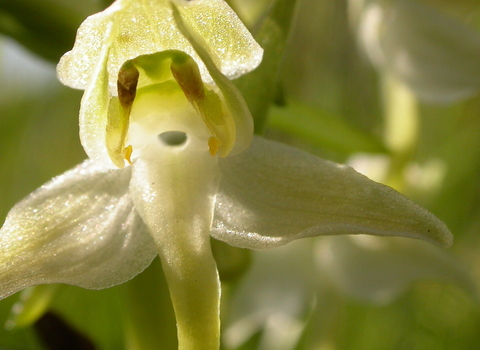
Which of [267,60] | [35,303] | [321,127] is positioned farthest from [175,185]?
[321,127]

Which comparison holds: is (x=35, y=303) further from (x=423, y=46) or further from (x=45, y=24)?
(x=423, y=46)

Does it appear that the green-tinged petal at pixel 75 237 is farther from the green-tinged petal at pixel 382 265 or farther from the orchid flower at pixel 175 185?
the green-tinged petal at pixel 382 265

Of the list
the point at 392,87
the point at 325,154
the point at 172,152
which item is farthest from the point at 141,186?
the point at 325,154

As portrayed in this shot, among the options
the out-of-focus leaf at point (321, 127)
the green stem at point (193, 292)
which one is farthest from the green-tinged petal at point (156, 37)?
the out-of-focus leaf at point (321, 127)

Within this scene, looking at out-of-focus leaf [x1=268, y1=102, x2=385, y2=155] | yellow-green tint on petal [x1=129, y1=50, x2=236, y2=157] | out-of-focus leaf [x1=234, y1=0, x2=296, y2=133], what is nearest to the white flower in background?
out-of-focus leaf [x1=268, y1=102, x2=385, y2=155]

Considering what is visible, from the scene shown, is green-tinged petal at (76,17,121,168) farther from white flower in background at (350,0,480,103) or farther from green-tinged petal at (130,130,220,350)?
white flower in background at (350,0,480,103)
